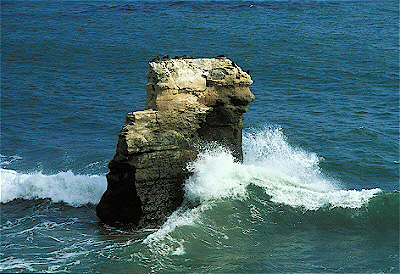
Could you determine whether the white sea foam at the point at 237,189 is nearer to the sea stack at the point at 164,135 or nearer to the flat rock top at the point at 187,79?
the sea stack at the point at 164,135

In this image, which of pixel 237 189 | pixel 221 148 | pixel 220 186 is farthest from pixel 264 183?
pixel 221 148

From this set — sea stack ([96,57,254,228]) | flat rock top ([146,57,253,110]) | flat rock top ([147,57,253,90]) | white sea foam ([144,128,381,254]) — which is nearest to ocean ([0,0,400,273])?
white sea foam ([144,128,381,254])

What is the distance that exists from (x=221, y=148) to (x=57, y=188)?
160 inches

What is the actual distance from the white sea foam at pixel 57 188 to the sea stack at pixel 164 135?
5.31ft

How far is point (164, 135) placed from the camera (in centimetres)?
1182

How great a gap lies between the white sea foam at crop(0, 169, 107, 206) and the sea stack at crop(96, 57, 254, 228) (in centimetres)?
162

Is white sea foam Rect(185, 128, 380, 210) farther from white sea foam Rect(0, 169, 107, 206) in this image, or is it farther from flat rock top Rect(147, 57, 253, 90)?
white sea foam Rect(0, 169, 107, 206)

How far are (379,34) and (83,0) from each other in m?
18.1

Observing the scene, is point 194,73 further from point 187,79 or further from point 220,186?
point 220,186

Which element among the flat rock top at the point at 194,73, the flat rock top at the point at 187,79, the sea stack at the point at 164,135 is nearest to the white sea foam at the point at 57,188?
the sea stack at the point at 164,135

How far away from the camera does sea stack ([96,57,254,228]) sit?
38.1 feet

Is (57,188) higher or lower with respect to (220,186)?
lower

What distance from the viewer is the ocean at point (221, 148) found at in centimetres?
1098

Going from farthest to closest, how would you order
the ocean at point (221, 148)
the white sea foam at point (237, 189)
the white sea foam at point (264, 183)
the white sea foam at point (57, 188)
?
the white sea foam at point (57, 188) → the white sea foam at point (264, 183) → the white sea foam at point (237, 189) → the ocean at point (221, 148)
